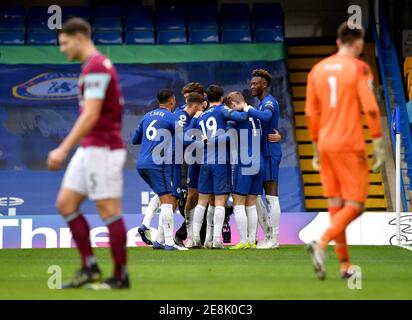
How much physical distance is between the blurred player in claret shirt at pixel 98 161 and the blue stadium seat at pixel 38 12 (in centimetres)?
1622

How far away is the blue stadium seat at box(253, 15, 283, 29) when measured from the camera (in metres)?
24.5

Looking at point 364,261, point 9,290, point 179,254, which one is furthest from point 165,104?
point 9,290

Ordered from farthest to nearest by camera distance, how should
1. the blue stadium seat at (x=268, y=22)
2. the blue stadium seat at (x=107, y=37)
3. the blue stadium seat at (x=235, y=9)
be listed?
the blue stadium seat at (x=235, y=9), the blue stadium seat at (x=268, y=22), the blue stadium seat at (x=107, y=37)

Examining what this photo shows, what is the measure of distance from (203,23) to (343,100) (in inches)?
602

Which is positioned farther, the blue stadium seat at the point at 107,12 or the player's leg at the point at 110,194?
the blue stadium seat at the point at 107,12

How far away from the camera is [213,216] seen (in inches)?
624

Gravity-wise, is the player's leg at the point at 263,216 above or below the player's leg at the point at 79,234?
above

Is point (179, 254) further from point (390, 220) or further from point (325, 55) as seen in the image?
point (325, 55)

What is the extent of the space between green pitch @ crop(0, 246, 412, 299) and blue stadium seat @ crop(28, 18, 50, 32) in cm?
936

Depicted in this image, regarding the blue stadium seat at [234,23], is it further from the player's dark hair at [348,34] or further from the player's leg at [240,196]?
the player's dark hair at [348,34]

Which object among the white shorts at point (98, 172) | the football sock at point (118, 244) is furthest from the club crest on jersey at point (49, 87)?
the football sock at point (118, 244)

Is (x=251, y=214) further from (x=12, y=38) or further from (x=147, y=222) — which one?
(x=12, y=38)

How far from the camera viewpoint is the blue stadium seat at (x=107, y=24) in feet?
79.9

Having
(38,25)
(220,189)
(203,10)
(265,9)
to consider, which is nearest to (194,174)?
(220,189)
